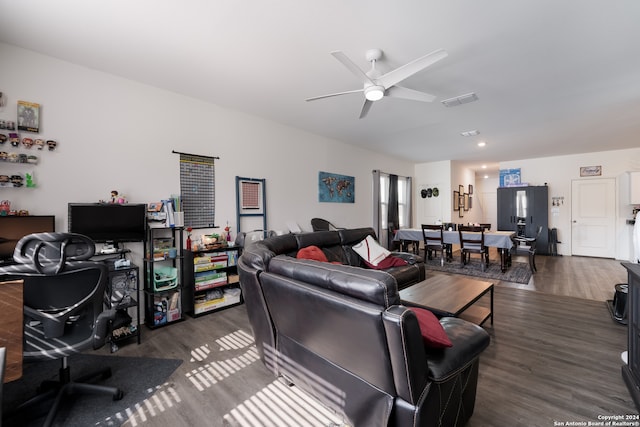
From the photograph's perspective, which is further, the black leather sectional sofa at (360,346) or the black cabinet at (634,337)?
the black cabinet at (634,337)

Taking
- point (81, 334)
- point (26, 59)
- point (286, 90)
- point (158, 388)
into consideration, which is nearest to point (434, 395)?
point (158, 388)

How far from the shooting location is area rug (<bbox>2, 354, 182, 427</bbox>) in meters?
1.65

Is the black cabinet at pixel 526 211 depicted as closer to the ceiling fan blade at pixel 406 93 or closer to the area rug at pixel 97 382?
the ceiling fan blade at pixel 406 93

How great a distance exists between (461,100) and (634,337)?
3.00 metres

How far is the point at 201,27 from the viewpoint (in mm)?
2172

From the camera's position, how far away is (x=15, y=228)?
225 centimetres

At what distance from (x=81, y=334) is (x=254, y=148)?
10.3 feet

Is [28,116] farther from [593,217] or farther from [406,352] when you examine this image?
[593,217]

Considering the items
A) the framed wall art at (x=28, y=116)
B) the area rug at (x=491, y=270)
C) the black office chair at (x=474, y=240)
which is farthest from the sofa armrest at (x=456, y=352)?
the black office chair at (x=474, y=240)

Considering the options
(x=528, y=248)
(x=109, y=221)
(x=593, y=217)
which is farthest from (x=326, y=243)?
(x=593, y=217)

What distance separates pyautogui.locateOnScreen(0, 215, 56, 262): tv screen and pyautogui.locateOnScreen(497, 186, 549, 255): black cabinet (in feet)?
31.5

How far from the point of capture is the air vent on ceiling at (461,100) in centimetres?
347

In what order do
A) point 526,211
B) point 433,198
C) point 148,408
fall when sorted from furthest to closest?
point 433,198 < point 526,211 < point 148,408

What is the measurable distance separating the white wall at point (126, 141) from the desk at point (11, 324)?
4.37 feet
